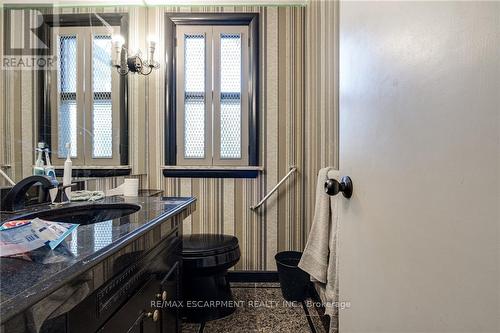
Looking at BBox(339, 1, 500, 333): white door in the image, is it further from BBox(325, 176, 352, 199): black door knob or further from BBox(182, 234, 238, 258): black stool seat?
BBox(182, 234, 238, 258): black stool seat

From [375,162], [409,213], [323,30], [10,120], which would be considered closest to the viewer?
[409,213]

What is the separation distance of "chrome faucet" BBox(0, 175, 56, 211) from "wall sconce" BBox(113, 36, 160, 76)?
41.4 inches

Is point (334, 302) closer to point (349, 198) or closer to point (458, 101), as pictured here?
point (349, 198)

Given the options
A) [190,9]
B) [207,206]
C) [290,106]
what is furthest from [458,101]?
[190,9]

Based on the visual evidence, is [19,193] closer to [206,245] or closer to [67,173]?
[67,173]

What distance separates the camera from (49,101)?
110 centimetres

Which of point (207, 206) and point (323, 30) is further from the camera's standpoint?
point (207, 206)

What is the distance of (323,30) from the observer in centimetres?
148

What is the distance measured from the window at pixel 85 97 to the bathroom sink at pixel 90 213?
1.01ft

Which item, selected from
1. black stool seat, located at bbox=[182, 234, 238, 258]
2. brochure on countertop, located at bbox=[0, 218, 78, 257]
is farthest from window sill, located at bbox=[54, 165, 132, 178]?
brochure on countertop, located at bbox=[0, 218, 78, 257]

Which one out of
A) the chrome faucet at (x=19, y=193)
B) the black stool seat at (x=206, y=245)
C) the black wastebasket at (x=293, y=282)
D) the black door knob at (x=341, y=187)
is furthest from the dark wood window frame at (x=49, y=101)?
the black wastebasket at (x=293, y=282)

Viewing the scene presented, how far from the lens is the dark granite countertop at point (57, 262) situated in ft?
1.12

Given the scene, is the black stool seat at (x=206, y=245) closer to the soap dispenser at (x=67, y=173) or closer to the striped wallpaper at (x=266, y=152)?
the striped wallpaper at (x=266, y=152)

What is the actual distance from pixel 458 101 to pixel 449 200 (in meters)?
0.14
